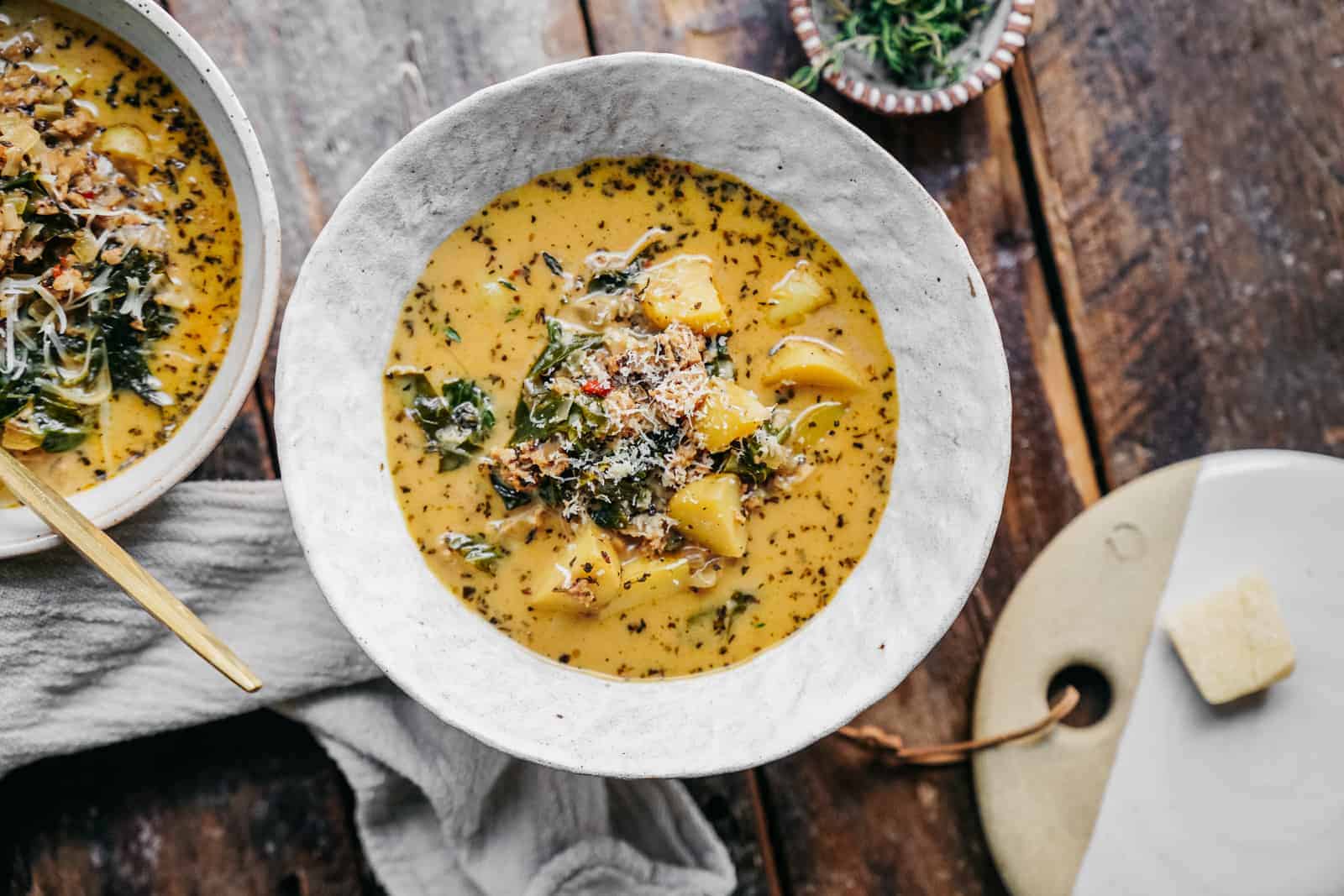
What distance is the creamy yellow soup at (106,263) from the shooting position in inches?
93.3

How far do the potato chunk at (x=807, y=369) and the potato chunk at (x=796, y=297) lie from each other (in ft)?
0.20

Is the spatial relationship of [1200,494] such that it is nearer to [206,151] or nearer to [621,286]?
[621,286]

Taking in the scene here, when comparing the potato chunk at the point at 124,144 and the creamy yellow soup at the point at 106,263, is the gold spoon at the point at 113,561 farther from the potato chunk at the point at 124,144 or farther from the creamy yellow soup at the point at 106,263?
the potato chunk at the point at 124,144

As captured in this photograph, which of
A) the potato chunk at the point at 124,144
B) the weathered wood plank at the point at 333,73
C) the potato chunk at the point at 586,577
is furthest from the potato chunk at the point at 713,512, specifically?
the potato chunk at the point at 124,144

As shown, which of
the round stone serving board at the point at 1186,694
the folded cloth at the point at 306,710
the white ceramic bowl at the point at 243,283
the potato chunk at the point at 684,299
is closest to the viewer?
the white ceramic bowl at the point at 243,283

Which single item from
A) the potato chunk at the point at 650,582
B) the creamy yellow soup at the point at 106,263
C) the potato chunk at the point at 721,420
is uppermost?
the creamy yellow soup at the point at 106,263

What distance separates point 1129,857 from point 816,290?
1700 millimetres

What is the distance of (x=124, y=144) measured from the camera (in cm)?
241

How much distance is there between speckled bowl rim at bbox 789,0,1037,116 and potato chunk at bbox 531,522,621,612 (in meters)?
1.26

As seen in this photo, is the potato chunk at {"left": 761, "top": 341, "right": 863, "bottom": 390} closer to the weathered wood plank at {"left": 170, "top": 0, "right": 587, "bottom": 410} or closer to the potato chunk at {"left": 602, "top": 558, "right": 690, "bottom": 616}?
the potato chunk at {"left": 602, "top": 558, "right": 690, "bottom": 616}

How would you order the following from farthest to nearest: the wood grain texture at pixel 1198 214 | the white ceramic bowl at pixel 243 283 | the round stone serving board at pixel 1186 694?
the wood grain texture at pixel 1198 214 < the round stone serving board at pixel 1186 694 < the white ceramic bowl at pixel 243 283

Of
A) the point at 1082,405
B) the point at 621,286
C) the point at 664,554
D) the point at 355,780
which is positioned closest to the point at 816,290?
the point at 621,286

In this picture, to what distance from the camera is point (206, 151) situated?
2432 mm

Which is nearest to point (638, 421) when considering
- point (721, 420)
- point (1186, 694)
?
point (721, 420)
